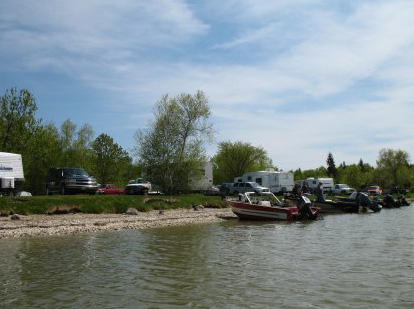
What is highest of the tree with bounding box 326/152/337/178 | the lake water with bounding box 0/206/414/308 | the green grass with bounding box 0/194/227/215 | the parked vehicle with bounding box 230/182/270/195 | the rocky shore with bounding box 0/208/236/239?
the tree with bounding box 326/152/337/178

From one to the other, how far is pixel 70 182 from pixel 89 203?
397 centimetres

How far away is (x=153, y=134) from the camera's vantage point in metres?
44.9

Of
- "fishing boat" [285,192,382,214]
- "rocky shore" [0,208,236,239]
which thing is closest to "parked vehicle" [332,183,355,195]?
"fishing boat" [285,192,382,214]

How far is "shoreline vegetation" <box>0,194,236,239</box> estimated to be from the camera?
73.8 ft

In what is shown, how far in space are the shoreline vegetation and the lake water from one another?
A: 9.26 ft

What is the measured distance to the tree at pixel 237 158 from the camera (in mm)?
86875

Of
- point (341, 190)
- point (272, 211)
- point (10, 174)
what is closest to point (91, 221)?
point (10, 174)

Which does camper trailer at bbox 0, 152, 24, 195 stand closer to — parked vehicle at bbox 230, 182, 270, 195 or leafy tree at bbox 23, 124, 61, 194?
leafy tree at bbox 23, 124, 61, 194

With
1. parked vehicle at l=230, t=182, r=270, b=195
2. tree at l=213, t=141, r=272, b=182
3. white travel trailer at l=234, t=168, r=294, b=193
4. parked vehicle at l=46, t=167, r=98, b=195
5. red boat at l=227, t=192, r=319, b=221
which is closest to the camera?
red boat at l=227, t=192, r=319, b=221

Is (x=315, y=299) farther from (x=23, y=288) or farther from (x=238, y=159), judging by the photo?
(x=238, y=159)

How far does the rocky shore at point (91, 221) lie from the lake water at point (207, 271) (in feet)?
6.42

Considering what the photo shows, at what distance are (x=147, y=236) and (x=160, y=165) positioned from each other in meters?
23.9

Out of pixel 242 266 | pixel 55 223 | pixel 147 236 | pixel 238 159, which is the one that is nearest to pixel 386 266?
pixel 242 266

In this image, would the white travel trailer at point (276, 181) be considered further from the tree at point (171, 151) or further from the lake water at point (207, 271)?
the lake water at point (207, 271)
